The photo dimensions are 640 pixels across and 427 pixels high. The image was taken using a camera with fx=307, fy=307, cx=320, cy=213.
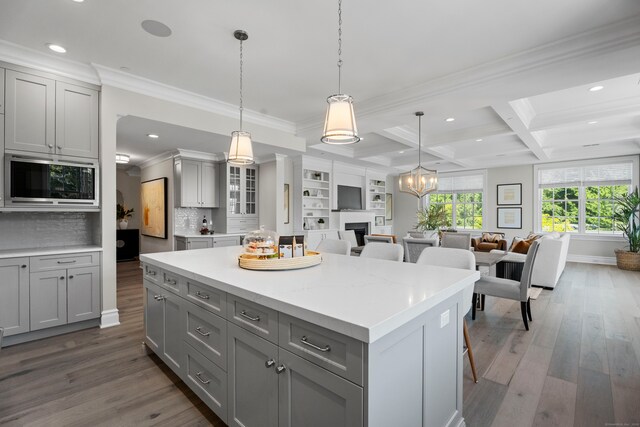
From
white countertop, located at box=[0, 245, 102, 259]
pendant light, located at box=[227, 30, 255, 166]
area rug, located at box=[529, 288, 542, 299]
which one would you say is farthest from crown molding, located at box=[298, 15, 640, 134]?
white countertop, located at box=[0, 245, 102, 259]

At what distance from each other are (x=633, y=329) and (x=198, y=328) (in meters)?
4.26

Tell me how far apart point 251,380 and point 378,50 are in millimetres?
2968

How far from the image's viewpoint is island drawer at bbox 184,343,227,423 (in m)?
1.72

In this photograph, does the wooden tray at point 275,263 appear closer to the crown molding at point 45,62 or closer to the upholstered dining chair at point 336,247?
the upholstered dining chair at point 336,247

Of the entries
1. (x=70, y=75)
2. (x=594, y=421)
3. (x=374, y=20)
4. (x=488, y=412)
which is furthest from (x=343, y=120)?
(x=70, y=75)

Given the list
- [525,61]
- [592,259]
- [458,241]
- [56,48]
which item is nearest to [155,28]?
[56,48]

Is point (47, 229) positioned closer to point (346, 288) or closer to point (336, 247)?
point (336, 247)

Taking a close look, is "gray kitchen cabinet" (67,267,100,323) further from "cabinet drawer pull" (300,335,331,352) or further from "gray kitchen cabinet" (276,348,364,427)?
"cabinet drawer pull" (300,335,331,352)

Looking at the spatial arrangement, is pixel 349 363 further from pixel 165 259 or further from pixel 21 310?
pixel 21 310

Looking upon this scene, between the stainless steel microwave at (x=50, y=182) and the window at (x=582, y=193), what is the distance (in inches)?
385

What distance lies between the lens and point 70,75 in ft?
10.5

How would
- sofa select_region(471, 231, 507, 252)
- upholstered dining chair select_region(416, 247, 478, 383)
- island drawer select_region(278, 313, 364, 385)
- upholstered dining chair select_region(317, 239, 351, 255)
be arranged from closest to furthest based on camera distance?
island drawer select_region(278, 313, 364, 385) → upholstered dining chair select_region(416, 247, 478, 383) → upholstered dining chair select_region(317, 239, 351, 255) → sofa select_region(471, 231, 507, 252)

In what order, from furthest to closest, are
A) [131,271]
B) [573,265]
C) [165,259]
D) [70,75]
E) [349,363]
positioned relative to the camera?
[573,265] → [131,271] → [70,75] → [165,259] → [349,363]

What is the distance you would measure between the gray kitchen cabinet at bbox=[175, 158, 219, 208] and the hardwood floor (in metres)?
2.72
